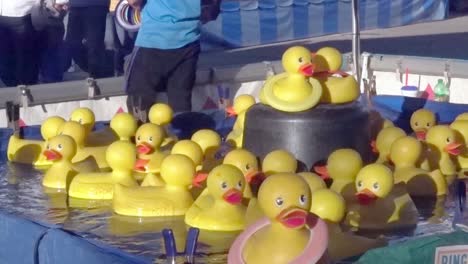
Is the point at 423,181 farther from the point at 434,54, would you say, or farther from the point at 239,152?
the point at 434,54

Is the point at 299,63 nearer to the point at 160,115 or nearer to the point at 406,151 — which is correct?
the point at 406,151

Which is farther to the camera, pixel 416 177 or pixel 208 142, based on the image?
pixel 208 142

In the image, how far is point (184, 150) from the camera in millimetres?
4668

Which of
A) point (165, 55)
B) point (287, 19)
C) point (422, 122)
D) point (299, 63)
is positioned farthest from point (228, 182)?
point (287, 19)

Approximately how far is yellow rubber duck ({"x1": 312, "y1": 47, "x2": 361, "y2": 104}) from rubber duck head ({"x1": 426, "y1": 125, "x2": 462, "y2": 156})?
381 mm

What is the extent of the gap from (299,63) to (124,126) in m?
0.96

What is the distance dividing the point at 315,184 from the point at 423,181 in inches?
29.8

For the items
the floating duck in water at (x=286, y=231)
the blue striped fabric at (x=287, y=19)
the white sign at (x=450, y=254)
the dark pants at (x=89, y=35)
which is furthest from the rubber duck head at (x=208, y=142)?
the blue striped fabric at (x=287, y=19)

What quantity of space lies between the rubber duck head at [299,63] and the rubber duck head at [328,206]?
90cm

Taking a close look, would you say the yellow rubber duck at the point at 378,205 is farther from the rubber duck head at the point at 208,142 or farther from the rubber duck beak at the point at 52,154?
the rubber duck beak at the point at 52,154

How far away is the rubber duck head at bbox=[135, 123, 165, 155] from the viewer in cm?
490

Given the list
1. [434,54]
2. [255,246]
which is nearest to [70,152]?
[255,246]

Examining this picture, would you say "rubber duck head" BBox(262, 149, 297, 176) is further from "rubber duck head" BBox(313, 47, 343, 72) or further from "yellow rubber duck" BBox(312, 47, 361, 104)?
"rubber duck head" BBox(313, 47, 343, 72)

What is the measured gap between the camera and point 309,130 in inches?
188
